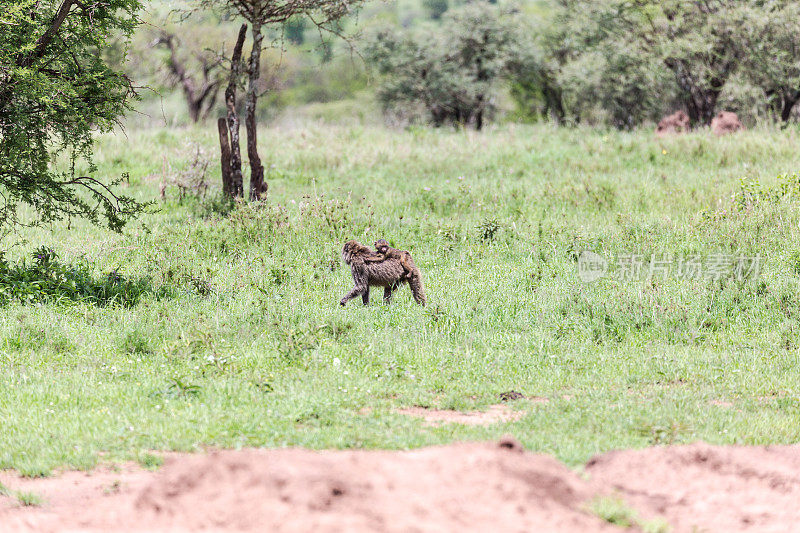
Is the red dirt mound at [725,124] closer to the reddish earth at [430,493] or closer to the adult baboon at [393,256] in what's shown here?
the adult baboon at [393,256]

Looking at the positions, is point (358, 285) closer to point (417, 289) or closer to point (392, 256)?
point (392, 256)

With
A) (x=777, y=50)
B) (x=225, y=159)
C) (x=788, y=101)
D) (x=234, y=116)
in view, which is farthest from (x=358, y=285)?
(x=788, y=101)

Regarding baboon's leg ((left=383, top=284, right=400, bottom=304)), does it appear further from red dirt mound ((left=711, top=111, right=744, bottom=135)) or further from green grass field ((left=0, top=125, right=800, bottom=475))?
red dirt mound ((left=711, top=111, right=744, bottom=135))

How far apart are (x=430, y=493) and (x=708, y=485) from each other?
189cm

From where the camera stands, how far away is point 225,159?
626 inches

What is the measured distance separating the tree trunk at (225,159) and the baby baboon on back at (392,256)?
22.8 feet

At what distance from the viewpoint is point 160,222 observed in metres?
15.3

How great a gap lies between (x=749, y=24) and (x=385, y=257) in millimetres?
19823

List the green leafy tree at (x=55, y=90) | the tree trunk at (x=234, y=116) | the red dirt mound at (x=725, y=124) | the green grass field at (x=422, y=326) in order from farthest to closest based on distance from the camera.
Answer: the red dirt mound at (x=725, y=124) < the tree trunk at (x=234, y=116) < the green leafy tree at (x=55, y=90) < the green grass field at (x=422, y=326)

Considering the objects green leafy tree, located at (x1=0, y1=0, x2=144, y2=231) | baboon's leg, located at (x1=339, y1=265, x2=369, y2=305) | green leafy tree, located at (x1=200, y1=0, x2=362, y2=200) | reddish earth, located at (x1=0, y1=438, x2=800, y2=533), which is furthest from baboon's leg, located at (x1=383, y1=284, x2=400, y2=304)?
green leafy tree, located at (x1=200, y1=0, x2=362, y2=200)

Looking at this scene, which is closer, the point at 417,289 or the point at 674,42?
the point at 417,289

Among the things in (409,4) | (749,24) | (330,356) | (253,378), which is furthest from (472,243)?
(409,4)

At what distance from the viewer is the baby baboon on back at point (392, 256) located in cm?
970

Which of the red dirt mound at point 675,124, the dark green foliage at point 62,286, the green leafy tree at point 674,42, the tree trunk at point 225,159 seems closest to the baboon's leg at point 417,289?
the dark green foliage at point 62,286
